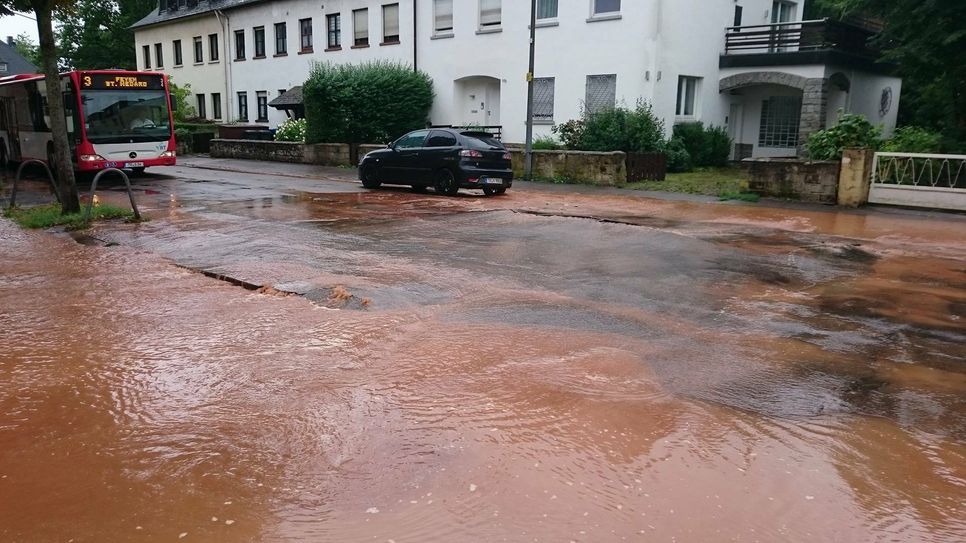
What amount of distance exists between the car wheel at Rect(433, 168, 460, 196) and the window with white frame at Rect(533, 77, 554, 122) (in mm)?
9867

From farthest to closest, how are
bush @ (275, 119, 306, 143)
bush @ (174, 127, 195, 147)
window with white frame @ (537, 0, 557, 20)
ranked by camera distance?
bush @ (174, 127, 195, 147)
bush @ (275, 119, 306, 143)
window with white frame @ (537, 0, 557, 20)

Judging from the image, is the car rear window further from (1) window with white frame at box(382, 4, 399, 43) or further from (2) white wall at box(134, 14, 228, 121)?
(2) white wall at box(134, 14, 228, 121)

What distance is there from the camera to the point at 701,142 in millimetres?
25422

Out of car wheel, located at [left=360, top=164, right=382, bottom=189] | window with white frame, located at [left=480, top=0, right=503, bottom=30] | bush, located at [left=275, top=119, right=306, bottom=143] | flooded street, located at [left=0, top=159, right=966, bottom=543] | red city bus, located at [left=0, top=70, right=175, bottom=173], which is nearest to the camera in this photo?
flooded street, located at [left=0, top=159, right=966, bottom=543]

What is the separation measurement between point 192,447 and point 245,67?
39.7 m

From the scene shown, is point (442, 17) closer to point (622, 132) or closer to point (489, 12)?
point (489, 12)

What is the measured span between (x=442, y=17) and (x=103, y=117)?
14206mm

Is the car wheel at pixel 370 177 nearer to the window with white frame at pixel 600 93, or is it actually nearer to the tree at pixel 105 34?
the window with white frame at pixel 600 93

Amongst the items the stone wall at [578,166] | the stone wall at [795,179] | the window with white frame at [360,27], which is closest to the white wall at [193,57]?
the window with white frame at [360,27]

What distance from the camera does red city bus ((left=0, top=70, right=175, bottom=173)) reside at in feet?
66.3

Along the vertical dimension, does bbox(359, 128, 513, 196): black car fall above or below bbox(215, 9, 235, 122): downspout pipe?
below

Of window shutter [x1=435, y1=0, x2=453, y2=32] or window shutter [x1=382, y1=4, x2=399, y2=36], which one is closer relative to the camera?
window shutter [x1=435, y1=0, x2=453, y2=32]

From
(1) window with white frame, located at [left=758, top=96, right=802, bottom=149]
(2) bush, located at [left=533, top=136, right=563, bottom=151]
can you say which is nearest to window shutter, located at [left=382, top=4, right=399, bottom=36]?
(2) bush, located at [left=533, top=136, right=563, bottom=151]

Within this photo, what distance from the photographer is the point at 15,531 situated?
351 cm
